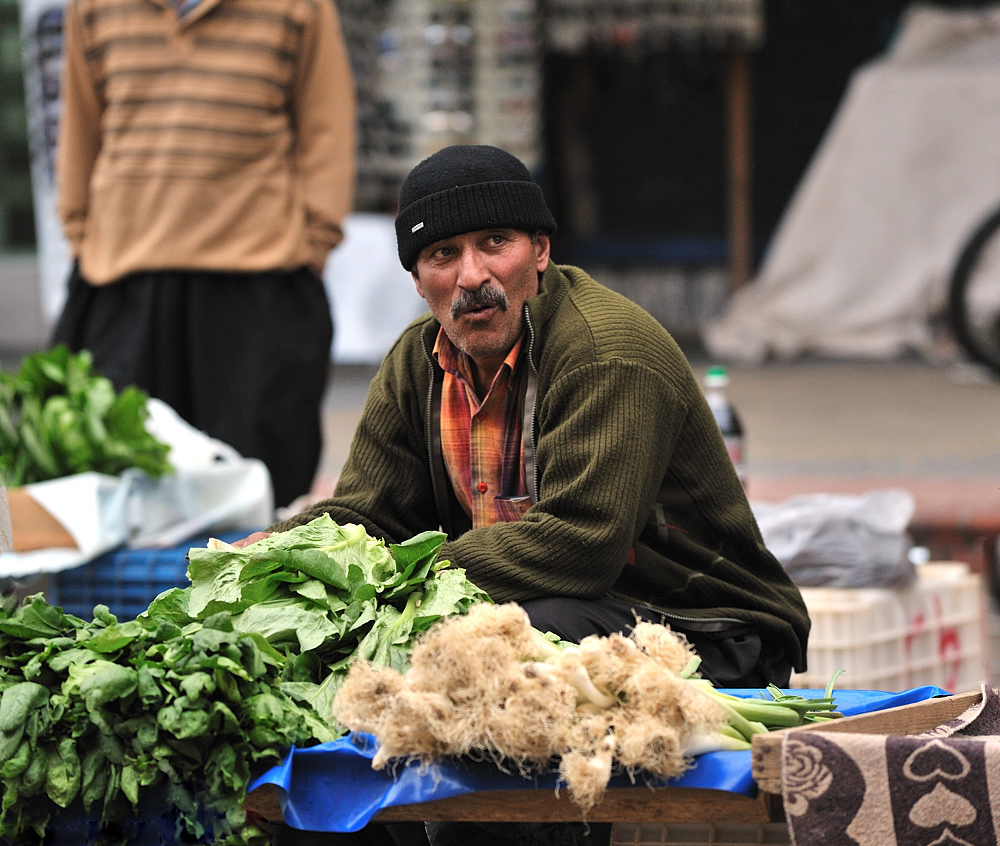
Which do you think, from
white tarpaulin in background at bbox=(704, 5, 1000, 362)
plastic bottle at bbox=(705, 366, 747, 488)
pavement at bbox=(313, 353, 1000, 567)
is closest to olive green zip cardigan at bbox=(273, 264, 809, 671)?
plastic bottle at bbox=(705, 366, 747, 488)

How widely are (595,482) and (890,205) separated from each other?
653 cm

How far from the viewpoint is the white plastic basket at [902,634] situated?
350 centimetres

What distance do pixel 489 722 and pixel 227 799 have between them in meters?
0.38

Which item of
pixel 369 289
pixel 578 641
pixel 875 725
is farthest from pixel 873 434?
pixel 875 725

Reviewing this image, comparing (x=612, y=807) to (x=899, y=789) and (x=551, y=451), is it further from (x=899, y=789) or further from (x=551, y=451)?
(x=551, y=451)

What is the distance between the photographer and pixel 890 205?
8445 millimetres

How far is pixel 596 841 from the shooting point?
2.27 metres

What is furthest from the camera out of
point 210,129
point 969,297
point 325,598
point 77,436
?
point 969,297

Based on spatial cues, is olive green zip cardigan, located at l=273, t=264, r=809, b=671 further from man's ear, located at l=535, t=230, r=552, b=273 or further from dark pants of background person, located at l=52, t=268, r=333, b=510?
dark pants of background person, located at l=52, t=268, r=333, b=510

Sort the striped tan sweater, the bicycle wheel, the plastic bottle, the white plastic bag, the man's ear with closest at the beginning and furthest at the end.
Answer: the man's ear, the white plastic bag, the plastic bottle, the striped tan sweater, the bicycle wheel

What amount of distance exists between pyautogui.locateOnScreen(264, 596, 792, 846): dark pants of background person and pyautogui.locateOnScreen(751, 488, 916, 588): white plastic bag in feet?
3.08

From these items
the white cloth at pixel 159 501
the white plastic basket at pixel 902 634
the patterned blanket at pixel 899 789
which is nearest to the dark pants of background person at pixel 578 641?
the patterned blanket at pixel 899 789

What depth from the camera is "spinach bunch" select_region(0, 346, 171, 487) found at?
3.91 metres

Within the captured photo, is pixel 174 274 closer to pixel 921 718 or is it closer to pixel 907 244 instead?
pixel 921 718
